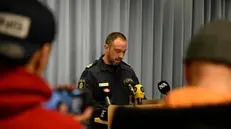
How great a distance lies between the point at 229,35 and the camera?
1.06 m

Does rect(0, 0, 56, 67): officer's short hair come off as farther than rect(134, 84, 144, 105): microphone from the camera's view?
No

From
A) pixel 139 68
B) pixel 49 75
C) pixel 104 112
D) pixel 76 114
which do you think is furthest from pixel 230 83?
pixel 139 68

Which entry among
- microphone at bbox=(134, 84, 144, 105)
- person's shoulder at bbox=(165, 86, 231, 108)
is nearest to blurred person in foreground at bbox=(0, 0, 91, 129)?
person's shoulder at bbox=(165, 86, 231, 108)

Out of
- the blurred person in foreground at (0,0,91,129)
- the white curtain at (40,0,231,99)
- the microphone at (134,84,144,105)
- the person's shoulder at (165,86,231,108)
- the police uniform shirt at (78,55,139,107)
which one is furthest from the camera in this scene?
the white curtain at (40,0,231,99)

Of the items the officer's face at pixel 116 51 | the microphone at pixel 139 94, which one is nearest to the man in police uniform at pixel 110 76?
the officer's face at pixel 116 51

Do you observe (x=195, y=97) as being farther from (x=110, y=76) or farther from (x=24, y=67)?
(x=110, y=76)

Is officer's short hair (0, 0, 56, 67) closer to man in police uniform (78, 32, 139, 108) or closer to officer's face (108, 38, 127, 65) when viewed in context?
man in police uniform (78, 32, 139, 108)

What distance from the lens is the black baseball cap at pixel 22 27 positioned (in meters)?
0.95

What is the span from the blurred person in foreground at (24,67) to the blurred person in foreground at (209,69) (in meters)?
0.28

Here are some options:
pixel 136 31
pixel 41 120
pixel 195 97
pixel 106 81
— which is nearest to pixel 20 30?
pixel 41 120

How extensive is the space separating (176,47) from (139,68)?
0.46 m

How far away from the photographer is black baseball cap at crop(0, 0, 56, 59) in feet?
3.11

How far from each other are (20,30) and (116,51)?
2545 mm

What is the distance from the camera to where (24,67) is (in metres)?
0.97
